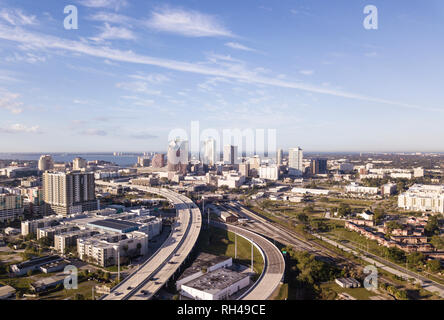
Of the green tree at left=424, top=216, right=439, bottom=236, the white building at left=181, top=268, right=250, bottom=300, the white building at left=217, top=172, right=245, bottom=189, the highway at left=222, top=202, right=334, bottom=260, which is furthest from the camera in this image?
the white building at left=217, top=172, right=245, bottom=189

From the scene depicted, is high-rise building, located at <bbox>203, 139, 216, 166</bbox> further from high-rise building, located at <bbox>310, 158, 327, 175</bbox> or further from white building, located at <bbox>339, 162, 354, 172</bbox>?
white building, located at <bbox>339, 162, 354, 172</bbox>

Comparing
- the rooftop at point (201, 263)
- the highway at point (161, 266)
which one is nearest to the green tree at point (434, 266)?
the rooftop at point (201, 263)

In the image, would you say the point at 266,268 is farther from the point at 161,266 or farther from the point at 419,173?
the point at 419,173

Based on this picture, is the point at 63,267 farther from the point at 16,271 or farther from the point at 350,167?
the point at 350,167

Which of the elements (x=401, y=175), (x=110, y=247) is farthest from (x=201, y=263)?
(x=401, y=175)

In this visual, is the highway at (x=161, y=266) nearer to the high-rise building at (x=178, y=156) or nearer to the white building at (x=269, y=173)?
the white building at (x=269, y=173)

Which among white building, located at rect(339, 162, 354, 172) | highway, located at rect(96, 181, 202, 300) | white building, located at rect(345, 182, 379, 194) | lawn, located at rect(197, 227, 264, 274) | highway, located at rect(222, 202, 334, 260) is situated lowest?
highway, located at rect(222, 202, 334, 260)

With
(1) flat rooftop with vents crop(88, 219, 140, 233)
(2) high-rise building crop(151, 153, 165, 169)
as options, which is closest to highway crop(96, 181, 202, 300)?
(1) flat rooftop with vents crop(88, 219, 140, 233)
